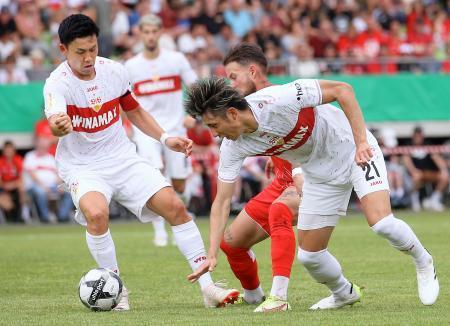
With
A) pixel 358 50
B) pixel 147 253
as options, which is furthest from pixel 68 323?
pixel 358 50

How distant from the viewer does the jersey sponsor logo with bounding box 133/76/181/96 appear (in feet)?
47.8

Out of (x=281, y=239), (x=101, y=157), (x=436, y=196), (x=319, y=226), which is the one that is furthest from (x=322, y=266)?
(x=436, y=196)

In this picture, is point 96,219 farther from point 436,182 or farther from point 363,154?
point 436,182

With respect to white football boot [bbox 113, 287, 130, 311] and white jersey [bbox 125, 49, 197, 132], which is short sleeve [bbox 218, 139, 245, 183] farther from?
white jersey [bbox 125, 49, 197, 132]

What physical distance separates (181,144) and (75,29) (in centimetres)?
129

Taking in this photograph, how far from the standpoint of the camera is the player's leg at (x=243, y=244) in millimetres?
9023

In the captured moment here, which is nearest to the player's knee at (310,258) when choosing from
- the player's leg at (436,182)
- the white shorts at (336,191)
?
the white shorts at (336,191)

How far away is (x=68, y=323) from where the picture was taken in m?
7.79

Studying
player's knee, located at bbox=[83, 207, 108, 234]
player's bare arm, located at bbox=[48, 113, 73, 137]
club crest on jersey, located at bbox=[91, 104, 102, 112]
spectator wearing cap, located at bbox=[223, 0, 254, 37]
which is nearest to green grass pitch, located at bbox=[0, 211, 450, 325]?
player's knee, located at bbox=[83, 207, 108, 234]

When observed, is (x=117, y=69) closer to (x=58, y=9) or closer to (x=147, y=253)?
(x=147, y=253)

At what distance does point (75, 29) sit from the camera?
29.2 feet

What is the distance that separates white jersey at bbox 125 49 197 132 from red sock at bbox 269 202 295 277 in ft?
19.3

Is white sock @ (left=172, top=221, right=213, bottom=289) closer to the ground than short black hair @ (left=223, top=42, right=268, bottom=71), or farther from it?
closer to the ground

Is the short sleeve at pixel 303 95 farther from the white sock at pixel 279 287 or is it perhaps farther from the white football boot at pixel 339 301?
the white football boot at pixel 339 301
